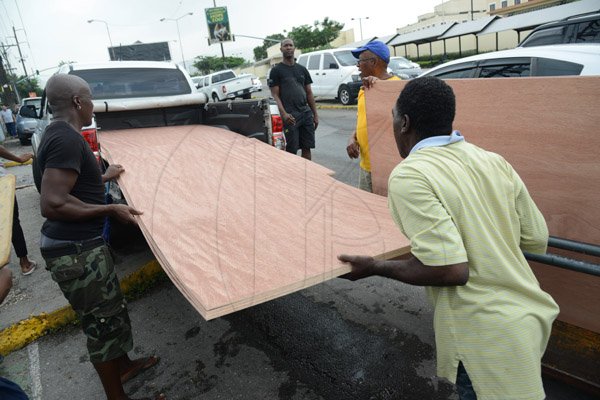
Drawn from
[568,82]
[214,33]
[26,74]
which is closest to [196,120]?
[568,82]

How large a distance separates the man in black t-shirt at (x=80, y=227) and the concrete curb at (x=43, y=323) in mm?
1350

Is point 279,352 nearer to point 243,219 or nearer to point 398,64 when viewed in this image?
point 243,219

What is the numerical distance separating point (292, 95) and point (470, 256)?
4697 mm

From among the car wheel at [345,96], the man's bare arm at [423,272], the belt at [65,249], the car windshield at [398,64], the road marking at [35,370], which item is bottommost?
the road marking at [35,370]

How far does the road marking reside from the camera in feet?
8.83

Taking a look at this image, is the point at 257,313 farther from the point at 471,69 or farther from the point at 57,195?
the point at 471,69

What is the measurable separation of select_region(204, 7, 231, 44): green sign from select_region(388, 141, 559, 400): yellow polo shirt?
4645 centimetres

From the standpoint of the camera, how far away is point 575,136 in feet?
6.07

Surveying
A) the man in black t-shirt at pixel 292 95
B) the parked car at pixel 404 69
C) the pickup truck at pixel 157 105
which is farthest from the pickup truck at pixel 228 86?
the man in black t-shirt at pixel 292 95

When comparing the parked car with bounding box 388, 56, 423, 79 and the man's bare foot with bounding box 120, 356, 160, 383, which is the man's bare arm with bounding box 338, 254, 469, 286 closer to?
the man's bare foot with bounding box 120, 356, 160, 383

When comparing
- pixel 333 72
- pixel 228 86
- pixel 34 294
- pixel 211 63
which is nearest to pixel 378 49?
pixel 34 294

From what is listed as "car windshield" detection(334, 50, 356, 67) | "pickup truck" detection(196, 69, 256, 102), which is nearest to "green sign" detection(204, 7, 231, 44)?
"pickup truck" detection(196, 69, 256, 102)

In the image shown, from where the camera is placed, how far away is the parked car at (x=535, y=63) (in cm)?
396

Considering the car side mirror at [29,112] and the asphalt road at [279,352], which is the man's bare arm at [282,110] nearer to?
the asphalt road at [279,352]
